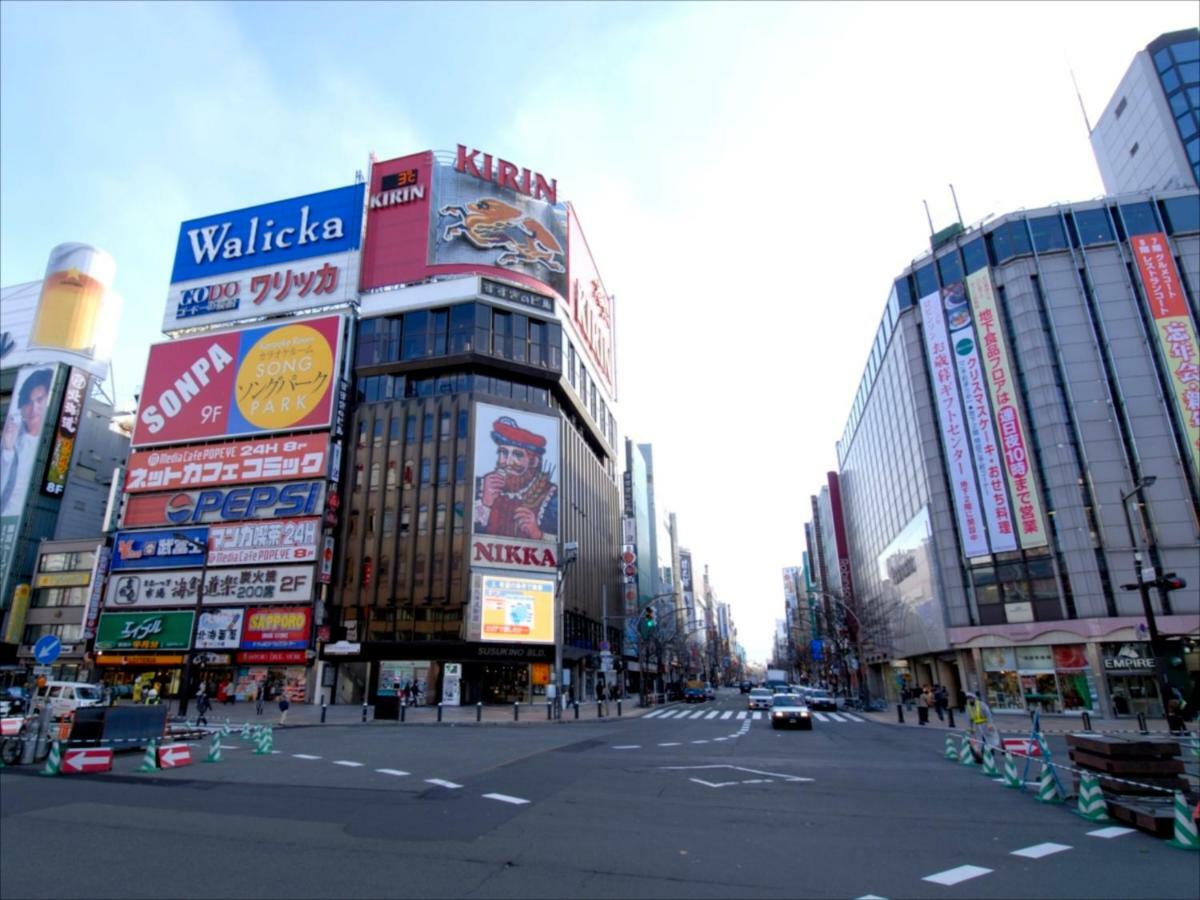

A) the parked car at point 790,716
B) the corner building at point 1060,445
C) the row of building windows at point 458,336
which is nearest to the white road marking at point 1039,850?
the parked car at point 790,716

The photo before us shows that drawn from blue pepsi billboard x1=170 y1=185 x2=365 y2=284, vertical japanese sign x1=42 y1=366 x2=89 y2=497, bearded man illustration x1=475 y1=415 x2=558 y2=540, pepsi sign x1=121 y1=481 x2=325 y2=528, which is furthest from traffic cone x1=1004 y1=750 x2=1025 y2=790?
vertical japanese sign x1=42 y1=366 x2=89 y2=497

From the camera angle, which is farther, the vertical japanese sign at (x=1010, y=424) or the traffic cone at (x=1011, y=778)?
the vertical japanese sign at (x=1010, y=424)

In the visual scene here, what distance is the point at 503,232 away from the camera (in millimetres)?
61531

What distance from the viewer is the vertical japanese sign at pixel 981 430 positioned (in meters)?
43.6

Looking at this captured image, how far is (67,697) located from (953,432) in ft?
167

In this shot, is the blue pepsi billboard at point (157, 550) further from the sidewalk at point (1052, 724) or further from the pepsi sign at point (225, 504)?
the sidewalk at point (1052, 724)

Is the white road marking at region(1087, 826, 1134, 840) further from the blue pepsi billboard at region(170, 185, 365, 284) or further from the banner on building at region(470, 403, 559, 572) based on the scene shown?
the blue pepsi billboard at region(170, 185, 365, 284)

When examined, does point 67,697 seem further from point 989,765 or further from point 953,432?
point 953,432

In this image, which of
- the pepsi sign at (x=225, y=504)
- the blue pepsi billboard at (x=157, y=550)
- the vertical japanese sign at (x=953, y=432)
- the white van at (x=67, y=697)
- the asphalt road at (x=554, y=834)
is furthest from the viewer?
the blue pepsi billboard at (x=157, y=550)

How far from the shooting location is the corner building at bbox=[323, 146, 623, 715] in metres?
49.9

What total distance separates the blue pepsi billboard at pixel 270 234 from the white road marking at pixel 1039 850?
211ft

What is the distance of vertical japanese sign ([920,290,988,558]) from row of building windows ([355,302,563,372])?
2934 cm

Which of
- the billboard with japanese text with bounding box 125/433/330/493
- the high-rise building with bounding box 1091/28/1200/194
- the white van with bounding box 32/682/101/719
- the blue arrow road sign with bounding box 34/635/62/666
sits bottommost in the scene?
the white van with bounding box 32/682/101/719

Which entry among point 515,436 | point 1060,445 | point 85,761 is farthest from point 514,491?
point 85,761
